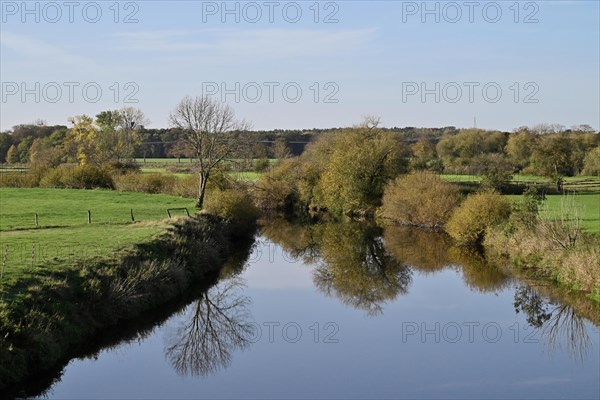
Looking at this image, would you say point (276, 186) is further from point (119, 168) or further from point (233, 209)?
point (233, 209)

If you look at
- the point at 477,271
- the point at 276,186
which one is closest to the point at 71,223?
the point at 477,271

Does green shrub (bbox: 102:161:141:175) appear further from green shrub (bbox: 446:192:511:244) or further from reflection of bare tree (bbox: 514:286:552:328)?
reflection of bare tree (bbox: 514:286:552:328)

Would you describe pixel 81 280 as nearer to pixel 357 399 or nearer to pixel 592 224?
pixel 357 399

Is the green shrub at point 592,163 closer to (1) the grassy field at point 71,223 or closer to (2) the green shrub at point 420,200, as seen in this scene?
(2) the green shrub at point 420,200

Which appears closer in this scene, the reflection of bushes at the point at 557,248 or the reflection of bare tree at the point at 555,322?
the reflection of bare tree at the point at 555,322

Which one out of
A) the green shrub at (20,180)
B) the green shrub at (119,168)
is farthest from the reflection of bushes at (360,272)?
the green shrub at (20,180)

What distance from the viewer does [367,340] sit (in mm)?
19406

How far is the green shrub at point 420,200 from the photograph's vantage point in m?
42.2

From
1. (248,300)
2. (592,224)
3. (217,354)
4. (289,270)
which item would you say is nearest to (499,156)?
(592,224)

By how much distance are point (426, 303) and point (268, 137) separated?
100 m

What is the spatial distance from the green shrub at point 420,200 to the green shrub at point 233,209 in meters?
11.3

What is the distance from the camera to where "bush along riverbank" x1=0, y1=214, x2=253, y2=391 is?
15070 mm

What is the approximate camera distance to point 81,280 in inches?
742

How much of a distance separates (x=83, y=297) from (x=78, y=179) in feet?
117
